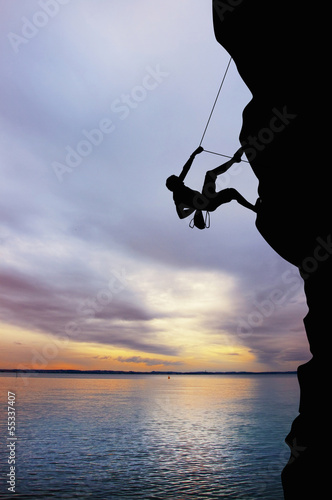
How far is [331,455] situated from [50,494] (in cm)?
1295

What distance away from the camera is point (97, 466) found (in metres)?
19.2

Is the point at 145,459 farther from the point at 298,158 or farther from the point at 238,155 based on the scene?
the point at 298,158

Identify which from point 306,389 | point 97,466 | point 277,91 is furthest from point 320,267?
point 97,466

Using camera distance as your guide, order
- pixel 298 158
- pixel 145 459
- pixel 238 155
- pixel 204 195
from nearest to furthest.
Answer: pixel 298 158
pixel 238 155
pixel 204 195
pixel 145 459

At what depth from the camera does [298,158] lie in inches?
270

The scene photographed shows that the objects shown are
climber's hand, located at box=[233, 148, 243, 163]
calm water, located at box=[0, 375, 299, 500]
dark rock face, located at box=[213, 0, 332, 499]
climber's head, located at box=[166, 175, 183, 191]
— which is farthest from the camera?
calm water, located at box=[0, 375, 299, 500]

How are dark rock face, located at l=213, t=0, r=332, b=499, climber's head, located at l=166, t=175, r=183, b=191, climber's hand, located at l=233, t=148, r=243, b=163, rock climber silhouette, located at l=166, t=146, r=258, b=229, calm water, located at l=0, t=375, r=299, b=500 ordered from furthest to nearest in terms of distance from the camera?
calm water, located at l=0, t=375, r=299, b=500 < climber's head, located at l=166, t=175, r=183, b=191 < rock climber silhouette, located at l=166, t=146, r=258, b=229 < climber's hand, located at l=233, t=148, r=243, b=163 < dark rock face, located at l=213, t=0, r=332, b=499

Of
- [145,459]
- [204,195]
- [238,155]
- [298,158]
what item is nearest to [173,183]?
[204,195]

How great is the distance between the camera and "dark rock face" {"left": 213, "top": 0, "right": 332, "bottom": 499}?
6.21m

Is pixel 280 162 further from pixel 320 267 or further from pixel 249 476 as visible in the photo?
pixel 249 476

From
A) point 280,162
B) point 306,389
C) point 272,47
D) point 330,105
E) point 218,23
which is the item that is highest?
point 218,23

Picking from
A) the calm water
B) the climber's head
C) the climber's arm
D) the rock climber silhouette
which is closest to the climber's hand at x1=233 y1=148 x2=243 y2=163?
the rock climber silhouette

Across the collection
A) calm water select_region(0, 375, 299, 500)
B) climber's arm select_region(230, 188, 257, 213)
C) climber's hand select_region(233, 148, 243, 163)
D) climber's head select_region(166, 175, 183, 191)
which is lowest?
calm water select_region(0, 375, 299, 500)

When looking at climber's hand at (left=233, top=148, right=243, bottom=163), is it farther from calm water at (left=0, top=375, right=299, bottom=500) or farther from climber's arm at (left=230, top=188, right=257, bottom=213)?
calm water at (left=0, top=375, right=299, bottom=500)
